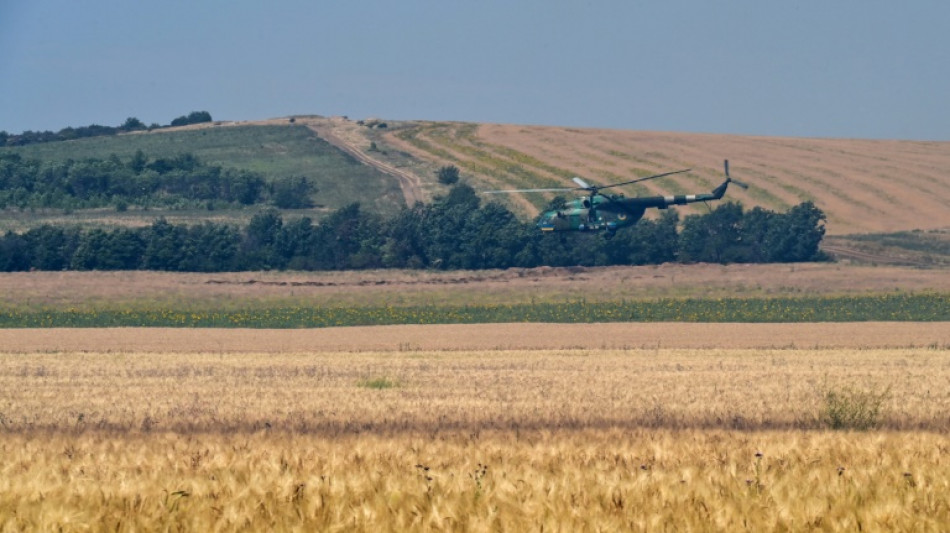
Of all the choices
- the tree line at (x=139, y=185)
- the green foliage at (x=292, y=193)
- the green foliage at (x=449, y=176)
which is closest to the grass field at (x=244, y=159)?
the green foliage at (x=292, y=193)

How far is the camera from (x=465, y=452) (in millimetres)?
15039

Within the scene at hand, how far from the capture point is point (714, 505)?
10.7 m

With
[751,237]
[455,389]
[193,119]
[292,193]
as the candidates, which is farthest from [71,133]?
[455,389]

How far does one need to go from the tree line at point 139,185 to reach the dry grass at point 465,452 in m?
84.7

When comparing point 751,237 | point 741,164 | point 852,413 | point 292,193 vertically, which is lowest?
point 751,237

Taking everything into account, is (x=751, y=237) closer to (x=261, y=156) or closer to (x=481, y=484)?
(x=261, y=156)

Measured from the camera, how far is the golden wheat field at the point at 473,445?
10.5 meters

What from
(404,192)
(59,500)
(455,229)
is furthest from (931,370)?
(404,192)

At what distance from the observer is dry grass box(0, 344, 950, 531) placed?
411 inches

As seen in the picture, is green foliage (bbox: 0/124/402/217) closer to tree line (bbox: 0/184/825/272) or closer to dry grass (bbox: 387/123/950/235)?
dry grass (bbox: 387/123/950/235)

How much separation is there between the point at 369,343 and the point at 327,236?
3989 centimetres

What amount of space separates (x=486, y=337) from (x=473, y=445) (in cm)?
3291

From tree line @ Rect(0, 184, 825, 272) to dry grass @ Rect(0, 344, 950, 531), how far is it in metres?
50.7

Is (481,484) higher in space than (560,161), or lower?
higher
